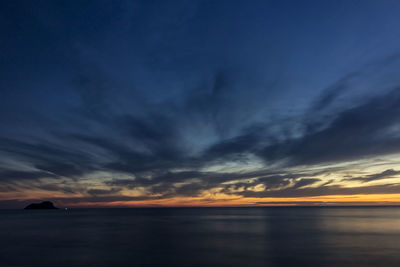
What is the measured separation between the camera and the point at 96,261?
98.8 feet

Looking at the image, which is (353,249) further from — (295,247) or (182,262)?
(182,262)

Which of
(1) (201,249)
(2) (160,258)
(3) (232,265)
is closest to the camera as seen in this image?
(3) (232,265)

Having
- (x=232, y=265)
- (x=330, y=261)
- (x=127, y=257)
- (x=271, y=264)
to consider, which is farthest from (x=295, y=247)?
(x=127, y=257)

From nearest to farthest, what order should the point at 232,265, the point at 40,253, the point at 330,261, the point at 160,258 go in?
the point at 232,265 < the point at 330,261 < the point at 160,258 < the point at 40,253

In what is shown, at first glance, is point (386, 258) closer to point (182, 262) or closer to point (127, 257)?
point (182, 262)

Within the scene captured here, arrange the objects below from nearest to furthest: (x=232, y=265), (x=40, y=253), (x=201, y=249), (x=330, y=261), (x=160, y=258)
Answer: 1. (x=232, y=265)
2. (x=330, y=261)
3. (x=160, y=258)
4. (x=40, y=253)
5. (x=201, y=249)

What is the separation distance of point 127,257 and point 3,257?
1473 centimetres

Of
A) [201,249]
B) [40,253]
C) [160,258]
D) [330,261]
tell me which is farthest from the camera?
[201,249]

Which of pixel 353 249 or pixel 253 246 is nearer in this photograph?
pixel 353 249

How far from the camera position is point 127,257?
105ft

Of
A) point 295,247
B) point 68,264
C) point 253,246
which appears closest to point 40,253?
point 68,264

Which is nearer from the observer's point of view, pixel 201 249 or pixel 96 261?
pixel 96 261

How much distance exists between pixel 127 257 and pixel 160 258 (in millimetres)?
3968

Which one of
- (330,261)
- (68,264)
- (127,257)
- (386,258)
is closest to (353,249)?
(386,258)
